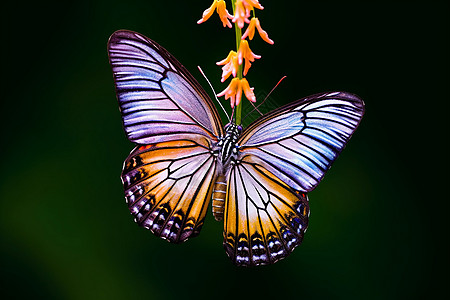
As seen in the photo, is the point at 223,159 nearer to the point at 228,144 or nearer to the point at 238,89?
the point at 228,144

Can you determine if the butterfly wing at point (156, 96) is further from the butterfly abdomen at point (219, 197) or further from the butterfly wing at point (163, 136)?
the butterfly abdomen at point (219, 197)

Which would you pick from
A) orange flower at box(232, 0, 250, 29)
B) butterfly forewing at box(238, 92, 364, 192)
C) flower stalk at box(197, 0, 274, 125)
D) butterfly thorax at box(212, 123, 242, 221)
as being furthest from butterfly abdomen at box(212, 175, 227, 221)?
orange flower at box(232, 0, 250, 29)

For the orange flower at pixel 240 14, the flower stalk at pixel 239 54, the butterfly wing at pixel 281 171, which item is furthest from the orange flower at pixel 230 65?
the butterfly wing at pixel 281 171

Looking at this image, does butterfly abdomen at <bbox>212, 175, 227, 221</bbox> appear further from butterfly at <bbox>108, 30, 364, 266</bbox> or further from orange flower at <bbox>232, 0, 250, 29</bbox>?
orange flower at <bbox>232, 0, 250, 29</bbox>

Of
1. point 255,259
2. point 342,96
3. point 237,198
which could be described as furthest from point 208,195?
point 342,96

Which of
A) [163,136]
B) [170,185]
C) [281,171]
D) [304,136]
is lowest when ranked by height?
[170,185]

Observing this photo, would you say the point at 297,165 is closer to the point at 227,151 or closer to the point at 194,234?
the point at 227,151

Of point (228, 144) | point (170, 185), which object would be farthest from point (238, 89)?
point (170, 185)
